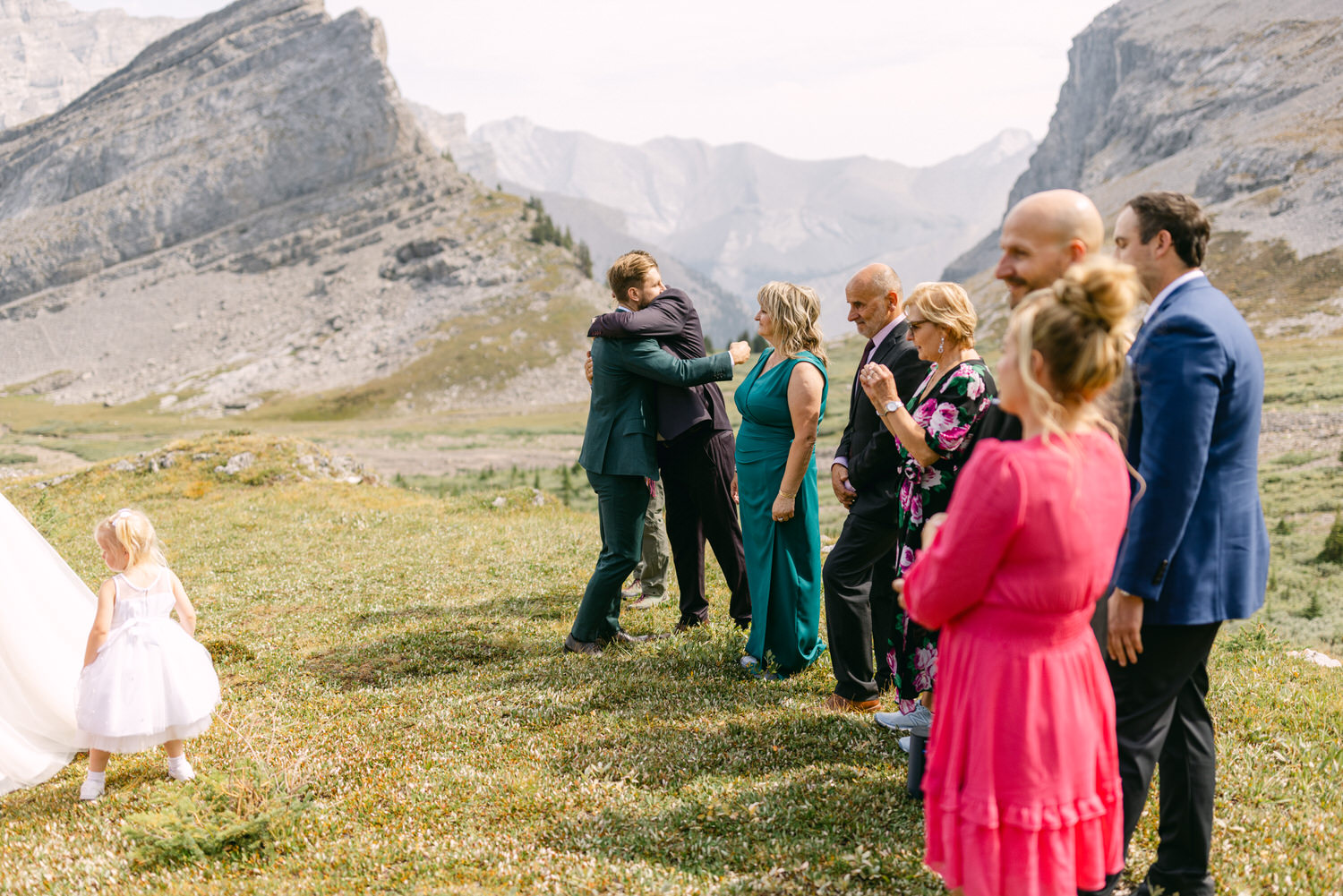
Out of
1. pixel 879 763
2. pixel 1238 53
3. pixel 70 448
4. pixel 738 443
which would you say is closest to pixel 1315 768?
pixel 879 763

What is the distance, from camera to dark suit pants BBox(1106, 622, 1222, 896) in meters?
4.42

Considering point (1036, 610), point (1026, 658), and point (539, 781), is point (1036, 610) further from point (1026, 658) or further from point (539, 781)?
point (539, 781)

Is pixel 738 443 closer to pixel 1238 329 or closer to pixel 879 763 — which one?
pixel 879 763

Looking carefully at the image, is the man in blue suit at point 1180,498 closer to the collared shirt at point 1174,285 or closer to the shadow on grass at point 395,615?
the collared shirt at point 1174,285

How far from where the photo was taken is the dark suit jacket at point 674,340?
895 cm

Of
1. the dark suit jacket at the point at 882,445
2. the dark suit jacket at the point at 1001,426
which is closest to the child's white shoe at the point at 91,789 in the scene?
the dark suit jacket at the point at 882,445

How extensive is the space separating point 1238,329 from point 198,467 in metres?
Result: 26.8

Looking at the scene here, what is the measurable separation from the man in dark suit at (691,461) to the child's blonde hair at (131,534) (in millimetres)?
4365

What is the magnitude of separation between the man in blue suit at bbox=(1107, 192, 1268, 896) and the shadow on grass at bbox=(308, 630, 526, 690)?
6.87m

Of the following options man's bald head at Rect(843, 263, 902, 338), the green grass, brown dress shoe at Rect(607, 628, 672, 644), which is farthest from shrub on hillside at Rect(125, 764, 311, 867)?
the green grass

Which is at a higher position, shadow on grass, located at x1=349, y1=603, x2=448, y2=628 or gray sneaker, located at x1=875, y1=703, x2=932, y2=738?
gray sneaker, located at x1=875, y1=703, x2=932, y2=738

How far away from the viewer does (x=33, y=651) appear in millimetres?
6723

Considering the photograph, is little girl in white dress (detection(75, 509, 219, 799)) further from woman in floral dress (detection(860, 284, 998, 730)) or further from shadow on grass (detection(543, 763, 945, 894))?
woman in floral dress (detection(860, 284, 998, 730))

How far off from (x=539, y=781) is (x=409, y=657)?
412 cm
